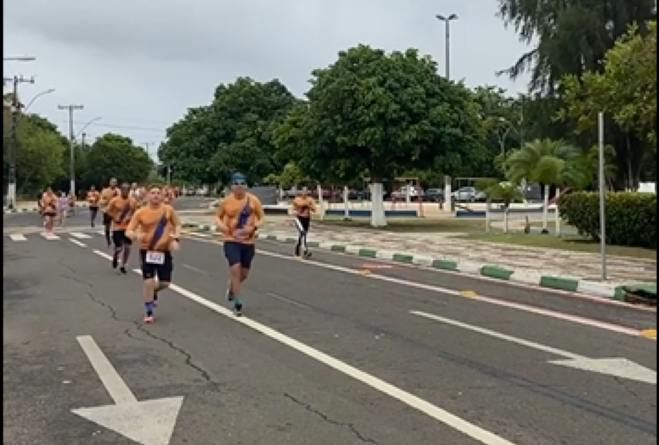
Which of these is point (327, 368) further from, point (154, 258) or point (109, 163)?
point (109, 163)

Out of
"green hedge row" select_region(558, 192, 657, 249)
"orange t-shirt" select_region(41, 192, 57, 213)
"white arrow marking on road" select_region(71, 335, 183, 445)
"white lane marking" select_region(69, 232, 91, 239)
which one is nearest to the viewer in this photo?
"white arrow marking on road" select_region(71, 335, 183, 445)

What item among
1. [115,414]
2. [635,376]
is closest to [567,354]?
[635,376]

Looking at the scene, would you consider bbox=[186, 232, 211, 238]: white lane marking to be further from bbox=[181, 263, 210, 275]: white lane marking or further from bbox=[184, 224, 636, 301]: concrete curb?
bbox=[181, 263, 210, 275]: white lane marking

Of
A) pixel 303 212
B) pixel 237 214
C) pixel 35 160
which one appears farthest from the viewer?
pixel 35 160

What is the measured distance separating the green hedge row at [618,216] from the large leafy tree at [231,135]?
26.7 metres

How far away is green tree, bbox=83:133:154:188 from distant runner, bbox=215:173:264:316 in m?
81.6

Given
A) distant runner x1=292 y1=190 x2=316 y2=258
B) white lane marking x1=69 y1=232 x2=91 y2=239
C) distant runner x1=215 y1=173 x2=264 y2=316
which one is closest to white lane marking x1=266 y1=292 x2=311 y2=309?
distant runner x1=215 y1=173 x2=264 y2=316

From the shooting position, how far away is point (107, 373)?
7668 mm

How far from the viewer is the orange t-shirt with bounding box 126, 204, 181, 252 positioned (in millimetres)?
10875

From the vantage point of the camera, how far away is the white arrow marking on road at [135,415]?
5.79 m

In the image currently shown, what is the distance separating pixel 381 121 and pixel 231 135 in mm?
22183

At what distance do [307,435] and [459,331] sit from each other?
447 cm

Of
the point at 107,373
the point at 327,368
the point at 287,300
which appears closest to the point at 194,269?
the point at 287,300

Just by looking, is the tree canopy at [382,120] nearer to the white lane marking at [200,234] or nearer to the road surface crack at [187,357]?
the white lane marking at [200,234]
